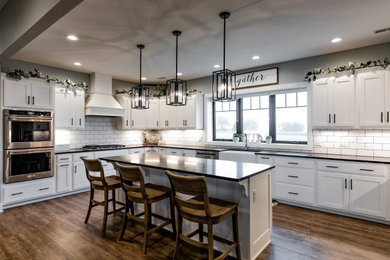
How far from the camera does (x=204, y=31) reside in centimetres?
324

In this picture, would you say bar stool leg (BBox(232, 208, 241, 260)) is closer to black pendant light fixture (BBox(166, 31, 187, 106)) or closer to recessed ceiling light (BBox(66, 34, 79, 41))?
black pendant light fixture (BBox(166, 31, 187, 106))

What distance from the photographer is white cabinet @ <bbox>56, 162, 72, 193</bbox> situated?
184 inches

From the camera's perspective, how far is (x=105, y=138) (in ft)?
20.1

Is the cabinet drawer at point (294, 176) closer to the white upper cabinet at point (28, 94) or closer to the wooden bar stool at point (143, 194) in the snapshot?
the wooden bar stool at point (143, 194)

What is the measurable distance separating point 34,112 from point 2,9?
6.43 feet

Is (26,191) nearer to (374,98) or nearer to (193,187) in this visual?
(193,187)

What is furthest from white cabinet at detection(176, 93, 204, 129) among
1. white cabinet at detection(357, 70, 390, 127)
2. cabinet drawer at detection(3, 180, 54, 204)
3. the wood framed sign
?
white cabinet at detection(357, 70, 390, 127)

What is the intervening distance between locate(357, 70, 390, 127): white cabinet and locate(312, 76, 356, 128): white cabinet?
113 mm

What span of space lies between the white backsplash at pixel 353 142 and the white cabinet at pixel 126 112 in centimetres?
463

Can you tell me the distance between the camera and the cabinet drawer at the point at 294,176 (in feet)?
13.0

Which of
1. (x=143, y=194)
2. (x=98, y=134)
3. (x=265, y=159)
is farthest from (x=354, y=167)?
(x=98, y=134)

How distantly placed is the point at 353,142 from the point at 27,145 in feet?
19.7

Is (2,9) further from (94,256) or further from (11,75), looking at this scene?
(94,256)

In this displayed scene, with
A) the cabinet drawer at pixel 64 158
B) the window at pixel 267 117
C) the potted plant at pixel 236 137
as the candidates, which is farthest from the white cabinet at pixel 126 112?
the potted plant at pixel 236 137
